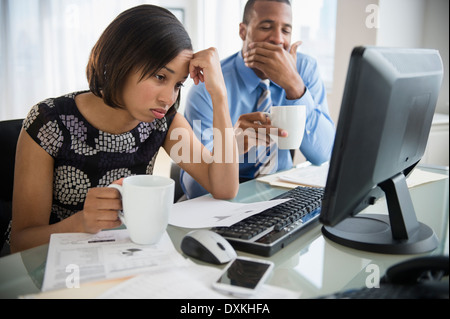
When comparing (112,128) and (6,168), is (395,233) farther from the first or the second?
(6,168)

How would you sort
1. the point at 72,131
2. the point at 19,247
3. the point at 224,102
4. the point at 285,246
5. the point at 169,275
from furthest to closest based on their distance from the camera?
the point at 224,102
the point at 72,131
the point at 19,247
the point at 285,246
the point at 169,275

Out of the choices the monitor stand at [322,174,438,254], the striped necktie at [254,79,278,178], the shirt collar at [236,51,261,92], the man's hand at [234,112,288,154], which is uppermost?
the shirt collar at [236,51,261,92]

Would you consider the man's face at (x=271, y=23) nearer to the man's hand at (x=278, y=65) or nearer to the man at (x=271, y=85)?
the man at (x=271, y=85)

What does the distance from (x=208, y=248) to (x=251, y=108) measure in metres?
1.12

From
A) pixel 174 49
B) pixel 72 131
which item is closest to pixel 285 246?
pixel 174 49

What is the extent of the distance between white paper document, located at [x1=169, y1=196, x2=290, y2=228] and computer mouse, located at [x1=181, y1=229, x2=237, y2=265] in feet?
0.43

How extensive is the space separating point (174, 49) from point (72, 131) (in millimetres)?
343

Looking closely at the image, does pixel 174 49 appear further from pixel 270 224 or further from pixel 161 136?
pixel 270 224

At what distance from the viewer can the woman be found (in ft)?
3.18

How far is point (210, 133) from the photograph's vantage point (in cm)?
159

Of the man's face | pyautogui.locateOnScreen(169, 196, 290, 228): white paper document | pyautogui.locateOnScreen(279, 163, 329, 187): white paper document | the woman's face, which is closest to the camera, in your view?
pyautogui.locateOnScreen(169, 196, 290, 228): white paper document

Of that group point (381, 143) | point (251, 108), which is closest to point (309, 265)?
point (381, 143)

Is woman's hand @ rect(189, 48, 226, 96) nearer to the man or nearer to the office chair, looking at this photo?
the man

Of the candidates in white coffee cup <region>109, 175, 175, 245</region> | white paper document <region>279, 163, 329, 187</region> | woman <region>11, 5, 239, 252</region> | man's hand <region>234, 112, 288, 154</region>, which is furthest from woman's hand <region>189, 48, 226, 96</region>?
white coffee cup <region>109, 175, 175, 245</region>
